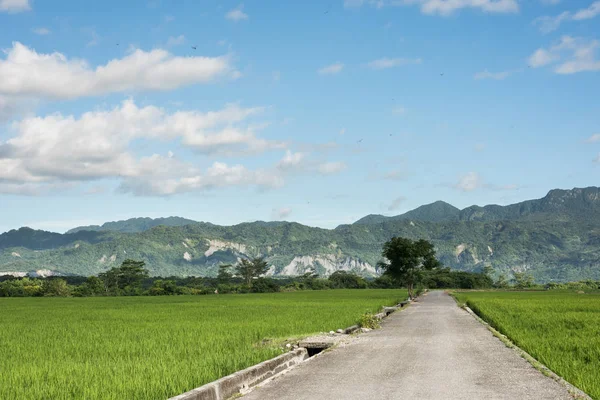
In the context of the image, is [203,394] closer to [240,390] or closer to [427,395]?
[240,390]

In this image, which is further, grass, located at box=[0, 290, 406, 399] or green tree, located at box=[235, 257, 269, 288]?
green tree, located at box=[235, 257, 269, 288]

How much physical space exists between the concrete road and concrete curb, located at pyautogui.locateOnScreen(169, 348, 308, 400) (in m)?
0.43

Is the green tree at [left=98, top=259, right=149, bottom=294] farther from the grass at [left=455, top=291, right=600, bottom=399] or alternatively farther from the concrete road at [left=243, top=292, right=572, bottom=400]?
the concrete road at [left=243, top=292, right=572, bottom=400]

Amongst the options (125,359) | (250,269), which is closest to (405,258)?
(125,359)

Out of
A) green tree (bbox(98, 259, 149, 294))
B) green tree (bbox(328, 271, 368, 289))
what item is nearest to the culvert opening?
green tree (bbox(98, 259, 149, 294))

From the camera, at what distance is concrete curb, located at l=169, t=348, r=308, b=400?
973 cm

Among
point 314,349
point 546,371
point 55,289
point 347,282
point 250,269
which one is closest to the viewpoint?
point 546,371

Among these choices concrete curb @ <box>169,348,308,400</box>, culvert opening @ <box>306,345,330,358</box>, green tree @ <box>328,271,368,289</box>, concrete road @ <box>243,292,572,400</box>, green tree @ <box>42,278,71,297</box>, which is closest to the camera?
concrete curb @ <box>169,348,308,400</box>

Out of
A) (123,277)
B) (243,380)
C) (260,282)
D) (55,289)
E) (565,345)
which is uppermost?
(243,380)

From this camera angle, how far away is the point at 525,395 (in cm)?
1005

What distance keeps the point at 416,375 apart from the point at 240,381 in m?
3.61

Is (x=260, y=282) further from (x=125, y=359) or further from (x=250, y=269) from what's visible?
(x=125, y=359)

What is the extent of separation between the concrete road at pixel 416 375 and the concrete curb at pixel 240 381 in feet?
1.41

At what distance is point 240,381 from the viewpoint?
11391 mm
